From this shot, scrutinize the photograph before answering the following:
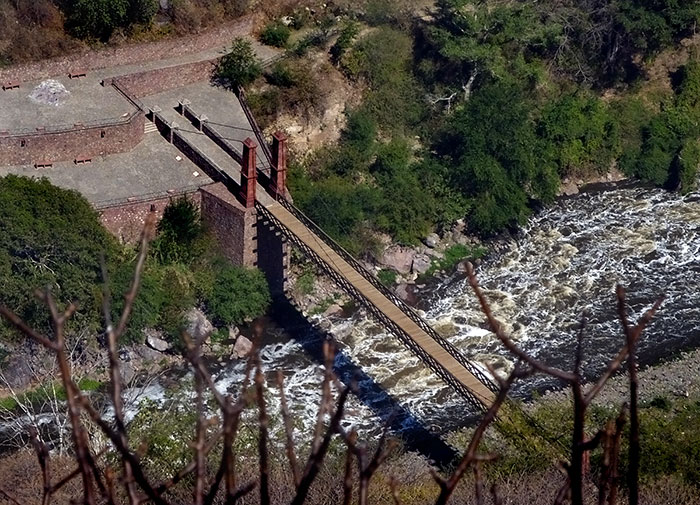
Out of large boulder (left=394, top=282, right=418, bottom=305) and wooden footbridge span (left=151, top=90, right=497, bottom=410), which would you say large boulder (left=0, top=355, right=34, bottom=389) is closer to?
wooden footbridge span (left=151, top=90, right=497, bottom=410)

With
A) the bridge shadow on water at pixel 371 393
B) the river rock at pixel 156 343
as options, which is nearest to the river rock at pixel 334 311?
the bridge shadow on water at pixel 371 393

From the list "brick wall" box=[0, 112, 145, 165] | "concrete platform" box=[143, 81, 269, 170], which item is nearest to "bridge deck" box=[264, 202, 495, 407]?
"concrete platform" box=[143, 81, 269, 170]

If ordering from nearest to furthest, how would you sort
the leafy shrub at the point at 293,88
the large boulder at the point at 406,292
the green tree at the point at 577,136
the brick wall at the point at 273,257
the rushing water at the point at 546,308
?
the rushing water at the point at 546,308 < the brick wall at the point at 273,257 < the large boulder at the point at 406,292 < the leafy shrub at the point at 293,88 < the green tree at the point at 577,136

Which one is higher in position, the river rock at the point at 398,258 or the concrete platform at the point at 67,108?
the concrete platform at the point at 67,108

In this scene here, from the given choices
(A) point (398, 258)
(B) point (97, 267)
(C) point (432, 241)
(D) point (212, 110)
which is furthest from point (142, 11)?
(C) point (432, 241)

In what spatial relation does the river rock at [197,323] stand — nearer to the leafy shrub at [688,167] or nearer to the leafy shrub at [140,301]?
the leafy shrub at [140,301]

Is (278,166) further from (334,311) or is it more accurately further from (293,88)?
(293,88)

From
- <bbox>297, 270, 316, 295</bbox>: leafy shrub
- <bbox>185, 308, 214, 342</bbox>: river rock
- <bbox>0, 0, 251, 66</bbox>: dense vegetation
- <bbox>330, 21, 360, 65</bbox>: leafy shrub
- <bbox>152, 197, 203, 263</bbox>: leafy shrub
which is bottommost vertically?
<bbox>185, 308, 214, 342</bbox>: river rock
